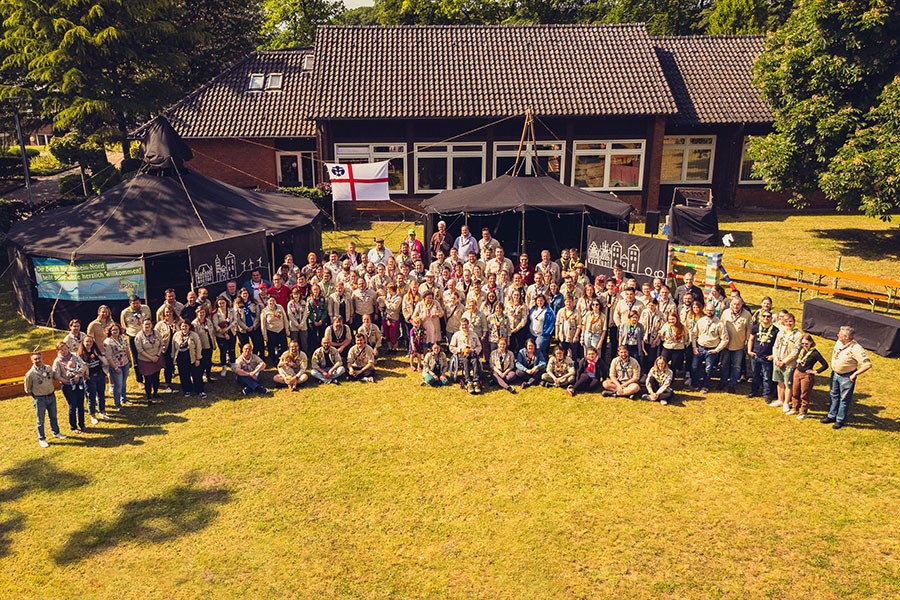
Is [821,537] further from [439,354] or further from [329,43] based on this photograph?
[329,43]

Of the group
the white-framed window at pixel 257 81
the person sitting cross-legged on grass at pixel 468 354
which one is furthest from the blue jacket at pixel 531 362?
the white-framed window at pixel 257 81

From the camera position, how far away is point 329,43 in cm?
2738

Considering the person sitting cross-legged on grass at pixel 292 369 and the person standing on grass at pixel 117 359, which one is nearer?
the person standing on grass at pixel 117 359

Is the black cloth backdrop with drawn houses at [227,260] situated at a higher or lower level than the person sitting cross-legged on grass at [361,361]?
higher

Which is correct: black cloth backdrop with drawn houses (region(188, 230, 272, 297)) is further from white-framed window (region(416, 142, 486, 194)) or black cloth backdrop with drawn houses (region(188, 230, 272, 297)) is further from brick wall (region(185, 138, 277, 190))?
brick wall (region(185, 138, 277, 190))

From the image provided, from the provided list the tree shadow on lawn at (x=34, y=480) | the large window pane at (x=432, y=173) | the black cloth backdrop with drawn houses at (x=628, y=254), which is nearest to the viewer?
the tree shadow on lawn at (x=34, y=480)

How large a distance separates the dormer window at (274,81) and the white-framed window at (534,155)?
412 inches

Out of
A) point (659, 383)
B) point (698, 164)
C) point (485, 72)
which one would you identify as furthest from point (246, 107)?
point (659, 383)

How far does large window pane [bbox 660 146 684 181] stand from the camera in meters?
27.1

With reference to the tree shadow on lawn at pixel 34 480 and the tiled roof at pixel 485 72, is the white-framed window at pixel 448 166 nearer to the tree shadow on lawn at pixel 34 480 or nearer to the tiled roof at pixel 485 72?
the tiled roof at pixel 485 72

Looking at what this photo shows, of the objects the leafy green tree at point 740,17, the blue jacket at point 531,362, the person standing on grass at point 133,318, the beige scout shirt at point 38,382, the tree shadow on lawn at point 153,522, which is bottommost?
the tree shadow on lawn at point 153,522

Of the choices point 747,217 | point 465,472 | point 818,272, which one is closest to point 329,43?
point 747,217

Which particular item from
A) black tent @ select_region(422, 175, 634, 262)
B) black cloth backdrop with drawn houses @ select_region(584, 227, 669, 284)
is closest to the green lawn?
black cloth backdrop with drawn houses @ select_region(584, 227, 669, 284)

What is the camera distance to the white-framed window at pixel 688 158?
26984 mm
